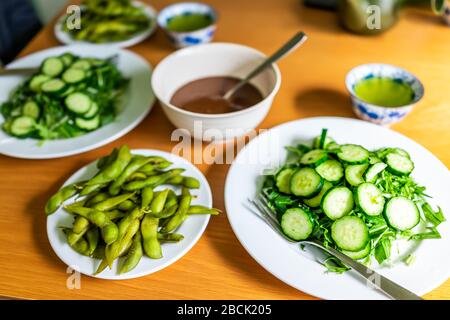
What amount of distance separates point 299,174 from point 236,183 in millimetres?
161

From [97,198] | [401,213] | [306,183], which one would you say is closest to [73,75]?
[97,198]

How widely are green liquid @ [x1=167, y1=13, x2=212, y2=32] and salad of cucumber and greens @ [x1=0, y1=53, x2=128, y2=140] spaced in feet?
1.15

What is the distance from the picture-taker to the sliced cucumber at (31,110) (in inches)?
52.5

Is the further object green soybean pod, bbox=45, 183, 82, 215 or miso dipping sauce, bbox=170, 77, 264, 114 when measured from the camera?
miso dipping sauce, bbox=170, 77, 264, 114

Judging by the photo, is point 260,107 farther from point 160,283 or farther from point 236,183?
point 160,283

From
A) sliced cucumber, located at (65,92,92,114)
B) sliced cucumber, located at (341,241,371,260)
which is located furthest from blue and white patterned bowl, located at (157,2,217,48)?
sliced cucumber, located at (341,241,371,260)

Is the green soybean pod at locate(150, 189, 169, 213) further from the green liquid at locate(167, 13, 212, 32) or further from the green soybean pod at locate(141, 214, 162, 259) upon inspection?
the green liquid at locate(167, 13, 212, 32)

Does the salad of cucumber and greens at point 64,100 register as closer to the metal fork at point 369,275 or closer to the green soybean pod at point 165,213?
the green soybean pod at point 165,213

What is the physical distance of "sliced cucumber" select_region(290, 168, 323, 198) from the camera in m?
1.01

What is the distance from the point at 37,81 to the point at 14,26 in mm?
939

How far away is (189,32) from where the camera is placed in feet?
5.28

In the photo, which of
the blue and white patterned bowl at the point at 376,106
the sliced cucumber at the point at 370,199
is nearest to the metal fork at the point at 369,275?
the sliced cucumber at the point at 370,199

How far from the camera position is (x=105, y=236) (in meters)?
0.96
